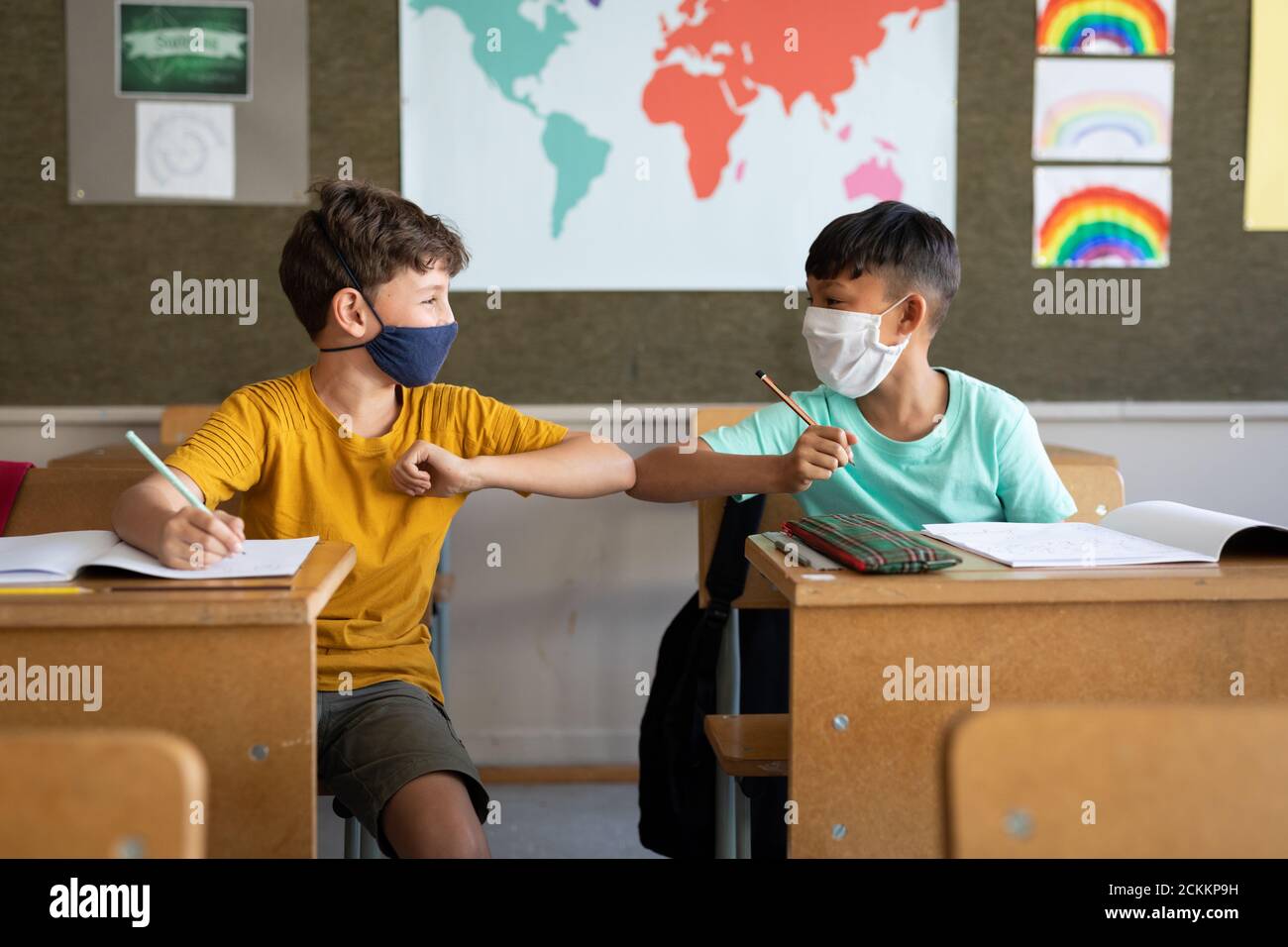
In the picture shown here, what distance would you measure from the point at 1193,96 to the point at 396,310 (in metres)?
2.25

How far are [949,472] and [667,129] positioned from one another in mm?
1453

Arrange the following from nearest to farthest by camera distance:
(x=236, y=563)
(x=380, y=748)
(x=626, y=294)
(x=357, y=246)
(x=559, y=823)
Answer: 1. (x=236, y=563)
2. (x=380, y=748)
3. (x=357, y=246)
4. (x=559, y=823)
5. (x=626, y=294)

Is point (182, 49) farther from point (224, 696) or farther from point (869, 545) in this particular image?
point (869, 545)

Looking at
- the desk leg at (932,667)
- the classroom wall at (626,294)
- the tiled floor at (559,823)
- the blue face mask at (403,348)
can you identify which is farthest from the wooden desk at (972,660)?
the classroom wall at (626,294)

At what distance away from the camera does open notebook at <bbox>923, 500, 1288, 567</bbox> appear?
1340 millimetres

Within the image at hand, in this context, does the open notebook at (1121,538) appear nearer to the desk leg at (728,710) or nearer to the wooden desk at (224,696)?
the desk leg at (728,710)

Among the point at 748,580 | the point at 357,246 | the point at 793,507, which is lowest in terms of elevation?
the point at 748,580

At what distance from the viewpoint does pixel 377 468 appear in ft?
5.33

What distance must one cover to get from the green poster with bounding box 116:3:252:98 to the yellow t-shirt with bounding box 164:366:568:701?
148 centimetres

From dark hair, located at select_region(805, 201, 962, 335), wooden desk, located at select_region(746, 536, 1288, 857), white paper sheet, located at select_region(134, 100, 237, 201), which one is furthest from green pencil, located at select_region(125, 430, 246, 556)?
white paper sheet, located at select_region(134, 100, 237, 201)

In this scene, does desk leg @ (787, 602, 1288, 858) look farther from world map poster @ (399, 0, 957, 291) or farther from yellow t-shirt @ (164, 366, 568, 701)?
world map poster @ (399, 0, 957, 291)

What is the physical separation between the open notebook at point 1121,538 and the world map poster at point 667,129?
59.1 inches

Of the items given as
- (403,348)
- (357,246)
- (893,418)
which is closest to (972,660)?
(893,418)
